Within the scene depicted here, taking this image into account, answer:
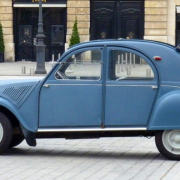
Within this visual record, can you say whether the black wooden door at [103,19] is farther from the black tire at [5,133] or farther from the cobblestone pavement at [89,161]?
→ the black tire at [5,133]

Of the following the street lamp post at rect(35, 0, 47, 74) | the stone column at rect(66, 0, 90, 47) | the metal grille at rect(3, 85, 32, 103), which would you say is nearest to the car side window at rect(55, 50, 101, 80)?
the metal grille at rect(3, 85, 32, 103)

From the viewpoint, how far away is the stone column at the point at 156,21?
33.9 m

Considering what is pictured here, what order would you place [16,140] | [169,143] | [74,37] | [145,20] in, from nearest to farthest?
1. [169,143]
2. [16,140]
3. [74,37]
4. [145,20]

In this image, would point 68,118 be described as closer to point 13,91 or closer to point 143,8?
point 13,91

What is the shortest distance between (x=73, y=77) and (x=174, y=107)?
1411 millimetres

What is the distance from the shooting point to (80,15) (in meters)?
→ 34.2

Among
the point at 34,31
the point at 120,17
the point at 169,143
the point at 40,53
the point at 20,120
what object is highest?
the point at 120,17

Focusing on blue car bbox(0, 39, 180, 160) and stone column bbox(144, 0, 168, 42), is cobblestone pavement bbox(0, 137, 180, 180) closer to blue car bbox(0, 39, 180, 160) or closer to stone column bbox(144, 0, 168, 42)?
blue car bbox(0, 39, 180, 160)

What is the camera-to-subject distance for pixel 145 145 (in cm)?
945

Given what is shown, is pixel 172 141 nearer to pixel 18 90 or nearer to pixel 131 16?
pixel 18 90

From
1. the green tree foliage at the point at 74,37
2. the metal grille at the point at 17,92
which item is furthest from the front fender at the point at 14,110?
the green tree foliage at the point at 74,37

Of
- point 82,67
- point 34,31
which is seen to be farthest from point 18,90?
point 34,31

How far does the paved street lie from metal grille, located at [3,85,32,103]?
2.64 feet

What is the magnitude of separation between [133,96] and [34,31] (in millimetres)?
27126
